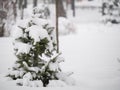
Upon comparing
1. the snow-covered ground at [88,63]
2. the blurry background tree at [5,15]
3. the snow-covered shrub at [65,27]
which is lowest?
the snow-covered ground at [88,63]

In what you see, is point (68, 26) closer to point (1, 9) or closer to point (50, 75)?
point (1, 9)

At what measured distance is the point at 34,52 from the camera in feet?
16.5

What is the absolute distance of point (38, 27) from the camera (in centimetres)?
503

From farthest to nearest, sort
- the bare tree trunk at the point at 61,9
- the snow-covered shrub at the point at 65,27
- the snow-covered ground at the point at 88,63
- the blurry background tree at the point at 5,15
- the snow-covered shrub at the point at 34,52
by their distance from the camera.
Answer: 1. the bare tree trunk at the point at 61,9
2. the snow-covered shrub at the point at 65,27
3. the blurry background tree at the point at 5,15
4. the snow-covered ground at the point at 88,63
5. the snow-covered shrub at the point at 34,52

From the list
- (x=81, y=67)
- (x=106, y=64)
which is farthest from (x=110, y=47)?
(x=81, y=67)

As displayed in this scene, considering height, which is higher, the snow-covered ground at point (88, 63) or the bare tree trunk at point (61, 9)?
the bare tree trunk at point (61, 9)

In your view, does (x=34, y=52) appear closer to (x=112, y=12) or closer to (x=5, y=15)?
(x=5, y=15)

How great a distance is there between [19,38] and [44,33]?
1.84 feet

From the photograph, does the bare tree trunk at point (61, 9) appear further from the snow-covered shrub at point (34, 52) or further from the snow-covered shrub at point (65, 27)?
the snow-covered shrub at point (34, 52)

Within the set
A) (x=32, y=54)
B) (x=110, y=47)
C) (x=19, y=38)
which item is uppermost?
→ (x=19, y=38)

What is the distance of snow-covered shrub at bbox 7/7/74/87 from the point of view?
16.2 feet

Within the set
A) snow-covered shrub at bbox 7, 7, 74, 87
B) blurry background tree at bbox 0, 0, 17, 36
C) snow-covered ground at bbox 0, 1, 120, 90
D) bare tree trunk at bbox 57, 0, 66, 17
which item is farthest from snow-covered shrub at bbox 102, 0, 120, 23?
snow-covered shrub at bbox 7, 7, 74, 87

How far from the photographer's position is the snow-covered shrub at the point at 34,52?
4926mm

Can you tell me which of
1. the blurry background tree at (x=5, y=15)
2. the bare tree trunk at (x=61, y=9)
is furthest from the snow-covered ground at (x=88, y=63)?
the bare tree trunk at (x=61, y=9)
